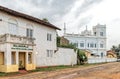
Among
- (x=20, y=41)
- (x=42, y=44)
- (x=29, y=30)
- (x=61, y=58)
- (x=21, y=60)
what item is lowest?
(x=61, y=58)

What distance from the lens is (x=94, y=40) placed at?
89.2 m

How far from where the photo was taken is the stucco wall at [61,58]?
41.7 metres

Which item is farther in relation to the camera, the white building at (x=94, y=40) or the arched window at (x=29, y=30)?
the white building at (x=94, y=40)

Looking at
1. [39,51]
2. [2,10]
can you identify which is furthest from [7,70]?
[39,51]

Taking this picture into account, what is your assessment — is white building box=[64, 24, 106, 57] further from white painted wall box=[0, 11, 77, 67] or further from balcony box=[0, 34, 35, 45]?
balcony box=[0, 34, 35, 45]

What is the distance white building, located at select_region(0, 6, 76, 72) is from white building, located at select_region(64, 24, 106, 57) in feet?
126

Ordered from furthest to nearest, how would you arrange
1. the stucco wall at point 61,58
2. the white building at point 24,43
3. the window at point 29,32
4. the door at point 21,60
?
the stucco wall at point 61,58, the window at point 29,32, the door at point 21,60, the white building at point 24,43

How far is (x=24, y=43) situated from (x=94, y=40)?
A: 5864cm

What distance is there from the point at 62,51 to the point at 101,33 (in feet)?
149

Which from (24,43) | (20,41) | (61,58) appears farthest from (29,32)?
(61,58)

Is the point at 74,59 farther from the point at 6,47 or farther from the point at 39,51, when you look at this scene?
the point at 6,47

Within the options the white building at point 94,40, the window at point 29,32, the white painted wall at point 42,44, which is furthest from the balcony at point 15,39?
the white building at point 94,40

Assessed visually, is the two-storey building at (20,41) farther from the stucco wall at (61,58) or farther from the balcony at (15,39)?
the stucco wall at (61,58)

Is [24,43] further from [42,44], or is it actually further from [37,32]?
[42,44]
